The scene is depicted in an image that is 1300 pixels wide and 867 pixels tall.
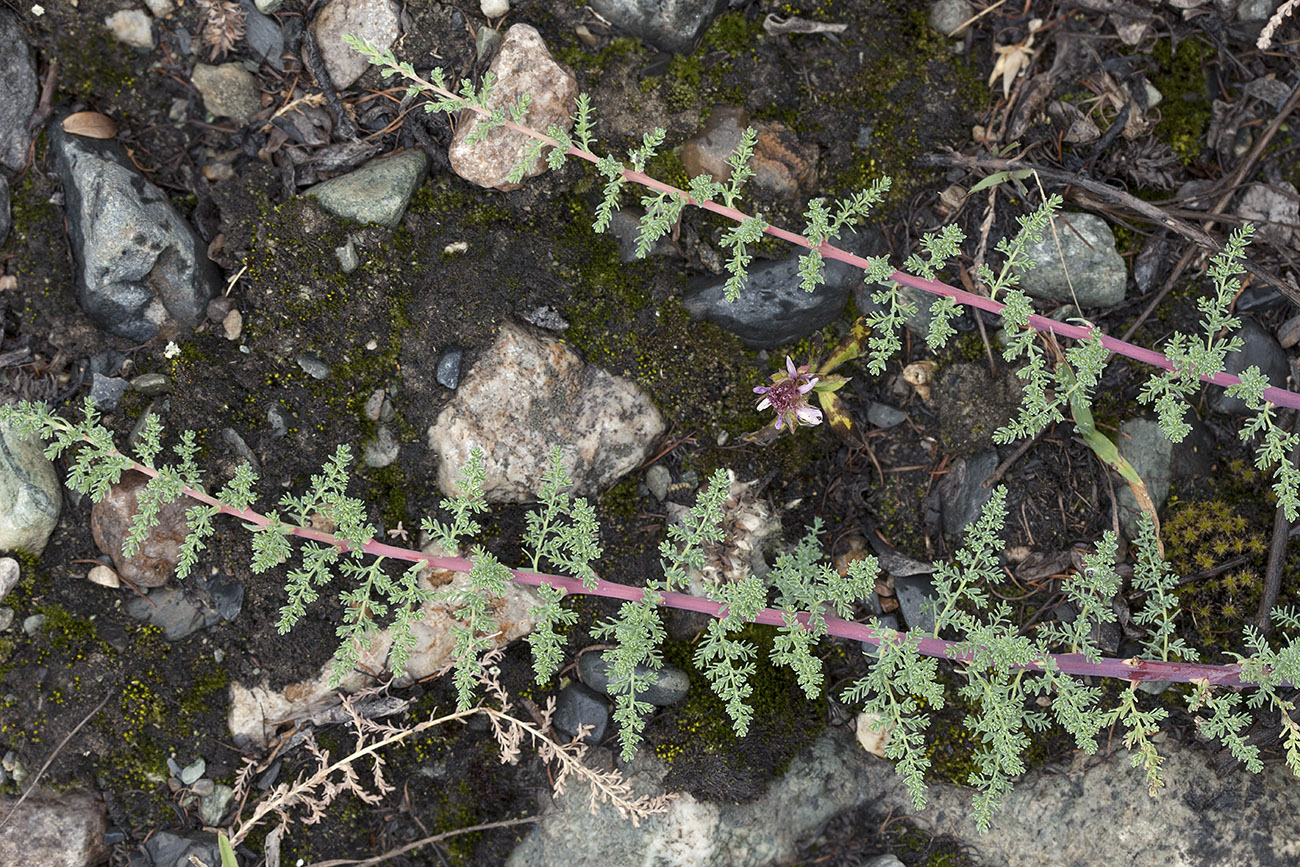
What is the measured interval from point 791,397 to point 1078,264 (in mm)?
2099

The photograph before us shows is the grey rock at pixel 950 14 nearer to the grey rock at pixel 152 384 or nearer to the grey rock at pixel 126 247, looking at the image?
the grey rock at pixel 126 247

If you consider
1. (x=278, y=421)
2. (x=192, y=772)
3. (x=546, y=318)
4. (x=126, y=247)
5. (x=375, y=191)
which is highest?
(x=375, y=191)

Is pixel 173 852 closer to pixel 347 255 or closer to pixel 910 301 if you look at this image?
pixel 347 255

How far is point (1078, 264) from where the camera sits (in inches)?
227

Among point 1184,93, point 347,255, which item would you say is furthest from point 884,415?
point 347,255

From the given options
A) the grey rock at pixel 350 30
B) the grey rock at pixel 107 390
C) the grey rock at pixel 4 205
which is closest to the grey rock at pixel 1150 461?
the grey rock at pixel 350 30

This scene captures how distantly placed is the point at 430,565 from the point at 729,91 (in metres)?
3.48

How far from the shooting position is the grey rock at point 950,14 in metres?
5.90

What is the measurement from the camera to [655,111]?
5699 millimetres

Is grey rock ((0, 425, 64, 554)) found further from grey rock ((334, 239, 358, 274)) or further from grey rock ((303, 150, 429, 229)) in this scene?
grey rock ((303, 150, 429, 229))

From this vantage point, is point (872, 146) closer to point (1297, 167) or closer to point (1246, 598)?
point (1297, 167)

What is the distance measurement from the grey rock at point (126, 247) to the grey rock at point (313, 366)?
2.23 ft

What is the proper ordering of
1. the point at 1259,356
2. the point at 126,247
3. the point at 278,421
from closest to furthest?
the point at 126,247 → the point at 278,421 → the point at 1259,356

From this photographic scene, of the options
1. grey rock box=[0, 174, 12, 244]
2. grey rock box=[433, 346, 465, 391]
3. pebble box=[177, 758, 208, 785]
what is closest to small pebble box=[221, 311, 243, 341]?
grey rock box=[433, 346, 465, 391]
